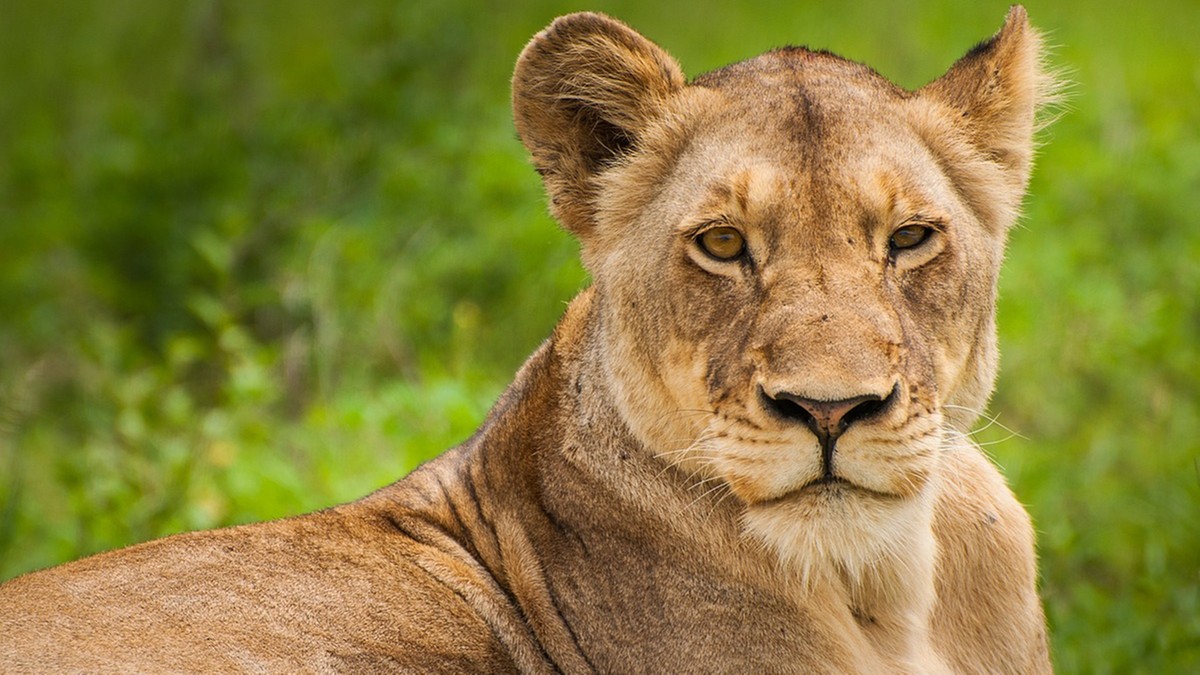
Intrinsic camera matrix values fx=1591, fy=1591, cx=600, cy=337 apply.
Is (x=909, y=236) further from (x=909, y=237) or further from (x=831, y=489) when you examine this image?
(x=831, y=489)

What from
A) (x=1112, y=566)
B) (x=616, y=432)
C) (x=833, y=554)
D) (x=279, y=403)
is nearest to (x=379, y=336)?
(x=279, y=403)

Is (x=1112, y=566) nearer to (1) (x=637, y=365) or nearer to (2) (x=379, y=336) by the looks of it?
(1) (x=637, y=365)

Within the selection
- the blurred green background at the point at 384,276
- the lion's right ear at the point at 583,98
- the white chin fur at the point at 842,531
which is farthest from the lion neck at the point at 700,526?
the blurred green background at the point at 384,276

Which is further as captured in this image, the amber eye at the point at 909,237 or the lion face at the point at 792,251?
the amber eye at the point at 909,237

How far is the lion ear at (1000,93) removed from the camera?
3.68 m

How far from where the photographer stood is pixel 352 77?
360 inches

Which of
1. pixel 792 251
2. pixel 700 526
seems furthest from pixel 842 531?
pixel 792 251

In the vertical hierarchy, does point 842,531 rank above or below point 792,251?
below

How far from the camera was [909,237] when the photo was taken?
3334mm

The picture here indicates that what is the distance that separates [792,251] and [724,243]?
17cm

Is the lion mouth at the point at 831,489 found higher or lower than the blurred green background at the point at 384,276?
lower

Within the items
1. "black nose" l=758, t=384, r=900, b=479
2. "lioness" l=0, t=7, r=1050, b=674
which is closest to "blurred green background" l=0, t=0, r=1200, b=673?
"lioness" l=0, t=7, r=1050, b=674

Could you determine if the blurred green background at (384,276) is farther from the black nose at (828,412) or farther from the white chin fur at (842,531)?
the black nose at (828,412)

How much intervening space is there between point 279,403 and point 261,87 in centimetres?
396
